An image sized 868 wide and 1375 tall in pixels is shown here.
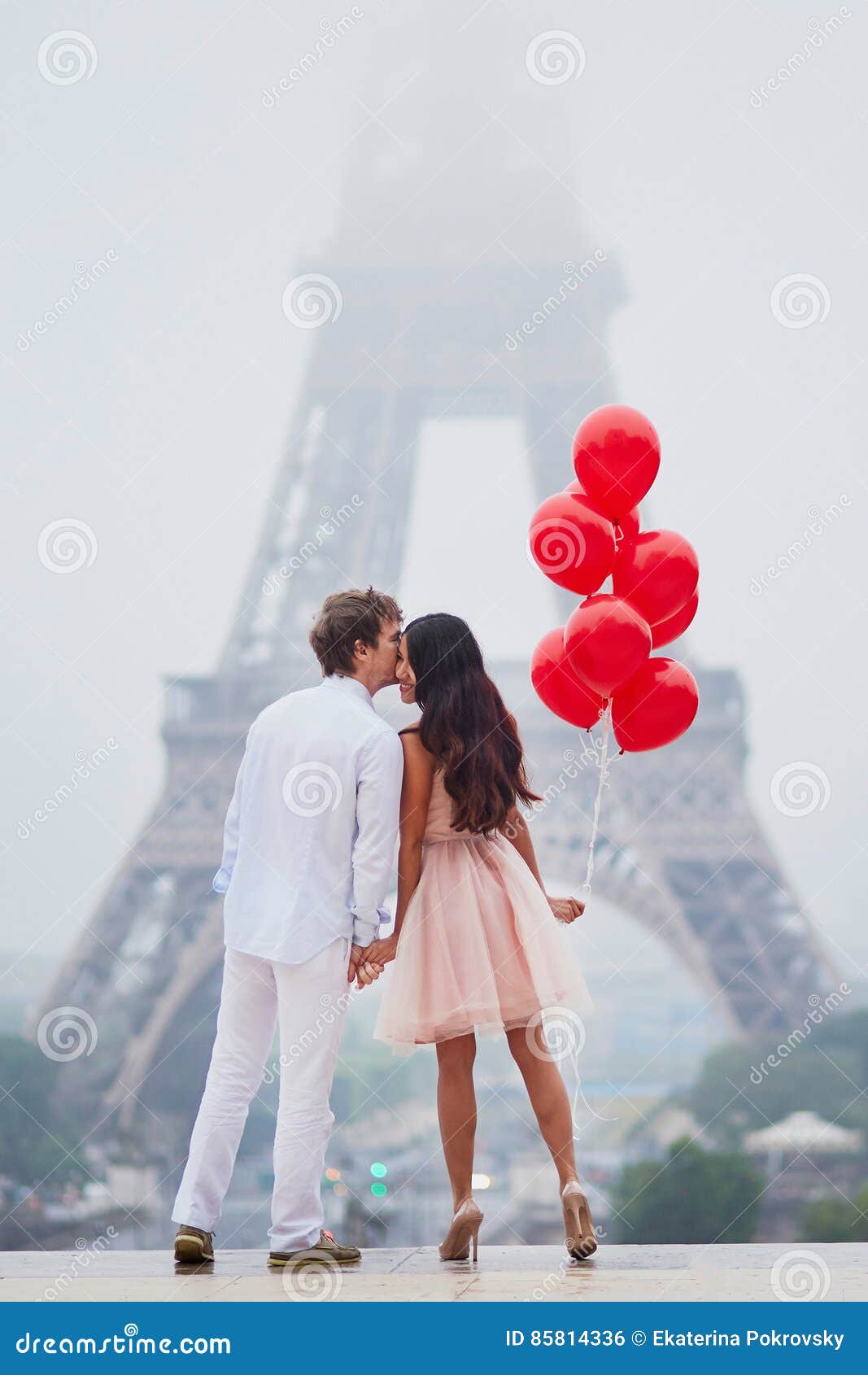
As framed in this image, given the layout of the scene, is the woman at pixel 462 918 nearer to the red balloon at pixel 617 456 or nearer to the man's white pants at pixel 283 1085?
the man's white pants at pixel 283 1085

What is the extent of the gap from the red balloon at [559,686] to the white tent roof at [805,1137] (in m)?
19.0

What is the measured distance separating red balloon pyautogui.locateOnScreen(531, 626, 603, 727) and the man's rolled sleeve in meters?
0.63

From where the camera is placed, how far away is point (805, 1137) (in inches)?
837

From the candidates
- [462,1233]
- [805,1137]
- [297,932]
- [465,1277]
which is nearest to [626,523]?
[297,932]

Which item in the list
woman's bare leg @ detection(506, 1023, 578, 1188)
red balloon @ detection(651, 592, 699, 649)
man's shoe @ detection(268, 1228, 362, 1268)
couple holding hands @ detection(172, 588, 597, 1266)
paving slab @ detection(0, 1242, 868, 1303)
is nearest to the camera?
paving slab @ detection(0, 1242, 868, 1303)

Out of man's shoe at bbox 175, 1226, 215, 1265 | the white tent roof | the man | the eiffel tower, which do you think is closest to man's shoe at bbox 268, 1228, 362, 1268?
the man

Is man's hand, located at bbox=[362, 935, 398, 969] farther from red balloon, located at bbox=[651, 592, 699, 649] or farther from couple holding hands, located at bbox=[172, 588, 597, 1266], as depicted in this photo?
red balloon, located at bbox=[651, 592, 699, 649]

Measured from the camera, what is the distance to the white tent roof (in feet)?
69.1

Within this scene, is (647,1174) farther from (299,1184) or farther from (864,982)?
(299,1184)

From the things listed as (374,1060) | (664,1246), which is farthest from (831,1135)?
(664,1246)

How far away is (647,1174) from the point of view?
1847 centimetres

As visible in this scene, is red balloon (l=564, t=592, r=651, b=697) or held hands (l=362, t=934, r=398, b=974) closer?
held hands (l=362, t=934, r=398, b=974)

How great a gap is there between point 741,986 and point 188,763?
9686 mm

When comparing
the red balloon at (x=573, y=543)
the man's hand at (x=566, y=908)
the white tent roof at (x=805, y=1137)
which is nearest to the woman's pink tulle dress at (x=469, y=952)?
the man's hand at (x=566, y=908)
